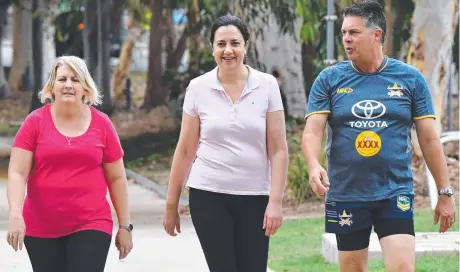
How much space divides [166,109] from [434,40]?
1425 cm

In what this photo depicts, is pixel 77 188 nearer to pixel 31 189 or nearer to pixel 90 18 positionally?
pixel 31 189

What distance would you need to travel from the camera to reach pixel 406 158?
6.59 metres

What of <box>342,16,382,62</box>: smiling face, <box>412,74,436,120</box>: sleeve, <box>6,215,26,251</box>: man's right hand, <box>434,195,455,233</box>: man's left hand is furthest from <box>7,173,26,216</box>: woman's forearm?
<box>434,195,455,233</box>: man's left hand

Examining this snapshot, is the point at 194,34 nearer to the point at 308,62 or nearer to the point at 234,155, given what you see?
the point at 308,62

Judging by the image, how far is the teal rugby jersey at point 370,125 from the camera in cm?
649

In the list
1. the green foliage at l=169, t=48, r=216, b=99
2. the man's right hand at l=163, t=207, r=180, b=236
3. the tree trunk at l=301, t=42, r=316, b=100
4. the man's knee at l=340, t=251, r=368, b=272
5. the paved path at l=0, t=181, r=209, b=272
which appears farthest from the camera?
the tree trunk at l=301, t=42, r=316, b=100

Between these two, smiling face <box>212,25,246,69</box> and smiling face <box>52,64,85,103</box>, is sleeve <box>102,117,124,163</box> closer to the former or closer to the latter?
smiling face <box>52,64,85,103</box>

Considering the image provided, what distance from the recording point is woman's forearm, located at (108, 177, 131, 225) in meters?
6.72

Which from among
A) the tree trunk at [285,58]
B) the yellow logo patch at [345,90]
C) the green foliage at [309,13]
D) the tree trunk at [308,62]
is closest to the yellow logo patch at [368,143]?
the yellow logo patch at [345,90]

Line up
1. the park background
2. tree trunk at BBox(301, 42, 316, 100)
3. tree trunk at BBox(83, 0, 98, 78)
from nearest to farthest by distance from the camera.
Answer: the park background, tree trunk at BBox(301, 42, 316, 100), tree trunk at BBox(83, 0, 98, 78)

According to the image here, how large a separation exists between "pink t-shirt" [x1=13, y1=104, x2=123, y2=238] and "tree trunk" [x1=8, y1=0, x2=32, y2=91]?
34.1 metres

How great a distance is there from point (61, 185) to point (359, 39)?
1684mm

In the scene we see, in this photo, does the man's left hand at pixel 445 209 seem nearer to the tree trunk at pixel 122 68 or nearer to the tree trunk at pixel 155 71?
the tree trunk at pixel 155 71

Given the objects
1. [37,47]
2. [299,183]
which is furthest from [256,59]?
[37,47]
